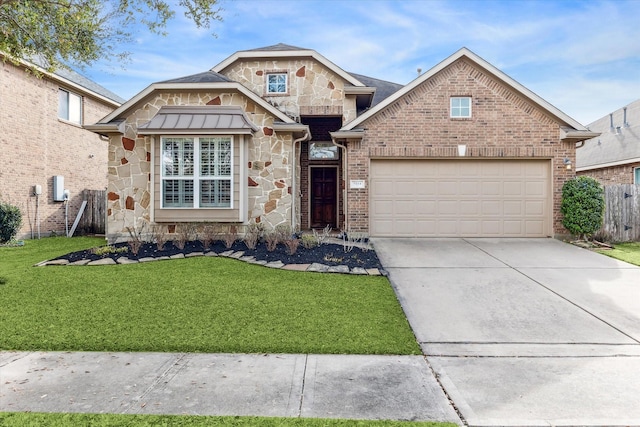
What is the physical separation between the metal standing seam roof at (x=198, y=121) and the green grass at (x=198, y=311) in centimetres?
367

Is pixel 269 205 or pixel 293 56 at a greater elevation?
pixel 293 56

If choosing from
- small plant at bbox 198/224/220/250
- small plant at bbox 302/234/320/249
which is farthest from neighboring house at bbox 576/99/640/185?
small plant at bbox 198/224/220/250

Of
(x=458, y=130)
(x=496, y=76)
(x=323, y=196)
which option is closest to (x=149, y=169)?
(x=323, y=196)

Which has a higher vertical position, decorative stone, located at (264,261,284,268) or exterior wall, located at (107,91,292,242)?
exterior wall, located at (107,91,292,242)

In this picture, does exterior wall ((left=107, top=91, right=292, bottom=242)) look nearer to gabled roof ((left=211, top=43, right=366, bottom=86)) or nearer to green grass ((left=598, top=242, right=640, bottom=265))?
gabled roof ((left=211, top=43, right=366, bottom=86))

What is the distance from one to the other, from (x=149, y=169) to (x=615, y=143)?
21.0 m

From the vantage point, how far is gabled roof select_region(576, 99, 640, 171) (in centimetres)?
1727

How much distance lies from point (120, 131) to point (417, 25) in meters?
9.12

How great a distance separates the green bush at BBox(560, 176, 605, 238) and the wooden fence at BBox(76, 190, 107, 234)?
16302 mm

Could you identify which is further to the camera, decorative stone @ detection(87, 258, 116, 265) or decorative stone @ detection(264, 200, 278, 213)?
decorative stone @ detection(264, 200, 278, 213)

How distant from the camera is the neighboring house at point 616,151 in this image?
17031mm

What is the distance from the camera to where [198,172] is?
989cm

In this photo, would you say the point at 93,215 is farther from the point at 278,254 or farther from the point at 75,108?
the point at 278,254

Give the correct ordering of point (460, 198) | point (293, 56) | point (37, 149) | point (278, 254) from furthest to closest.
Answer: point (37, 149), point (293, 56), point (460, 198), point (278, 254)
